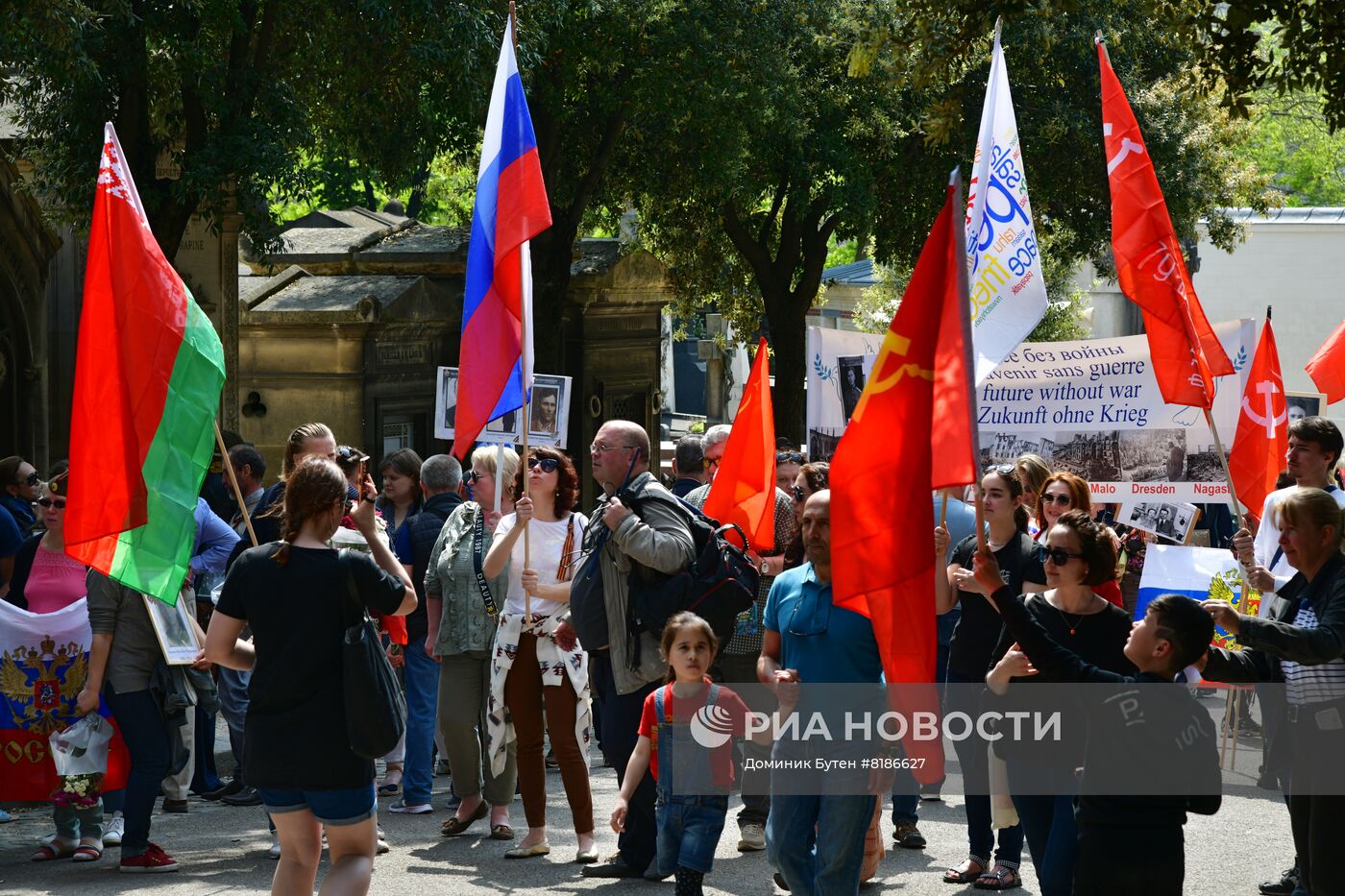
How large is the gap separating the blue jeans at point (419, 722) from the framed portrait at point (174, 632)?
4.78ft

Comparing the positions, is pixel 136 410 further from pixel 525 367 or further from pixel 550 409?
pixel 550 409

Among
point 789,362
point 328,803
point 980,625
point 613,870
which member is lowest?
point 613,870

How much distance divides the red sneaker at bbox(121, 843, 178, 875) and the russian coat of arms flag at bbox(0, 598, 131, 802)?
1.05ft

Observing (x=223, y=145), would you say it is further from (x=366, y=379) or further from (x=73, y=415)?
(x=73, y=415)

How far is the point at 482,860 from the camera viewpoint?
7441 mm

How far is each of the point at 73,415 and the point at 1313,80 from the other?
528 cm

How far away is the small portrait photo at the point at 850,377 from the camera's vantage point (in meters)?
12.5

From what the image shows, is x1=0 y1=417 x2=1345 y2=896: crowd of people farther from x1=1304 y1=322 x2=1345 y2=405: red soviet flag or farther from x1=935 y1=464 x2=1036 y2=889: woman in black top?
x1=1304 y1=322 x2=1345 y2=405: red soviet flag

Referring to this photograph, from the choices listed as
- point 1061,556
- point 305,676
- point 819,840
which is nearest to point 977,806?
point 819,840

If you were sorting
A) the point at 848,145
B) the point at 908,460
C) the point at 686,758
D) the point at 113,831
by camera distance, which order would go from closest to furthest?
the point at 908,460
the point at 686,758
the point at 113,831
the point at 848,145

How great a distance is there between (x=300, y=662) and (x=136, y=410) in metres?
1.39

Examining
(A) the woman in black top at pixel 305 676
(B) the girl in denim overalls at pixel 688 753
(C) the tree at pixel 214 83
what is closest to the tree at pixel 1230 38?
(B) the girl in denim overalls at pixel 688 753

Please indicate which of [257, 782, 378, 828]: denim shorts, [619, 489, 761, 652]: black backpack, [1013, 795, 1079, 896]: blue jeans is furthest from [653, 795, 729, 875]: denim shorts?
[257, 782, 378, 828]: denim shorts

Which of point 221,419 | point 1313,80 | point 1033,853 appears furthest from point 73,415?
point 221,419
